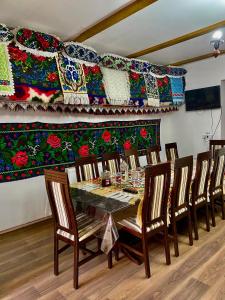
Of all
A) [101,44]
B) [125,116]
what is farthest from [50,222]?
[101,44]

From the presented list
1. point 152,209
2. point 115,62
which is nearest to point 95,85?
point 115,62

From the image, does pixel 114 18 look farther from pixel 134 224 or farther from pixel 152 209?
pixel 134 224

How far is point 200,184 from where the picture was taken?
268 centimetres

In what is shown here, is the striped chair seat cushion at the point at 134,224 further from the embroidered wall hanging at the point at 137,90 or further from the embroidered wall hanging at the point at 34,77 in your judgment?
the embroidered wall hanging at the point at 137,90

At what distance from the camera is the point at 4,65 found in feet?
9.18

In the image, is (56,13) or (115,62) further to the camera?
(115,62)

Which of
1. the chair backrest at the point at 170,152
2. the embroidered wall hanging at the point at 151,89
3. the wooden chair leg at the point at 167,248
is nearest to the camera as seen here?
the wooden chair leg at the point at 167,248

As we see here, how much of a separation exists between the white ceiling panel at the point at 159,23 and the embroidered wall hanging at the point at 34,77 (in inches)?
31.7

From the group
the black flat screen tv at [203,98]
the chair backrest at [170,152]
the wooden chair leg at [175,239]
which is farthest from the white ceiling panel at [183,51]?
the wooden chair leg at [175,239]

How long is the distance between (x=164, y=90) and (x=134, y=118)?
97 cm

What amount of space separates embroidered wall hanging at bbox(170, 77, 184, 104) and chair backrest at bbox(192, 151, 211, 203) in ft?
9.26

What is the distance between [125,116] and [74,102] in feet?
4.50

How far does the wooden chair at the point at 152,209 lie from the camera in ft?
6.29

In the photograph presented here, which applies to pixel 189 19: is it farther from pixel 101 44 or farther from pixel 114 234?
pixel 114 234
